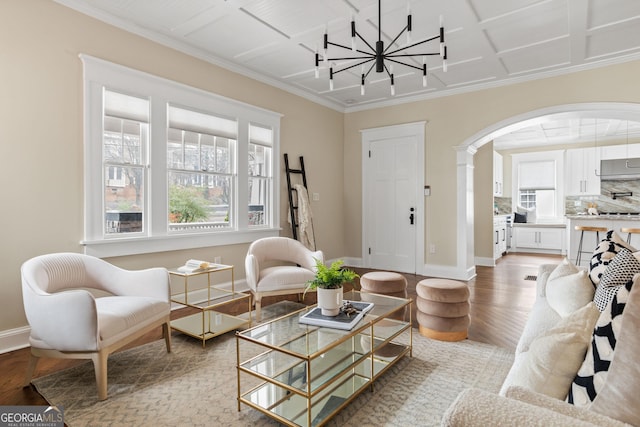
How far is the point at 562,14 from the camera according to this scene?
3.29 m

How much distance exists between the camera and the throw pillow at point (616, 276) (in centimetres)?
149

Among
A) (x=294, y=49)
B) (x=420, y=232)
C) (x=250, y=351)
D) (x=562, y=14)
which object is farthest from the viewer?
(x=420, y=232)

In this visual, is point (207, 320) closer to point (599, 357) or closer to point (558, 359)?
point (558, 359)

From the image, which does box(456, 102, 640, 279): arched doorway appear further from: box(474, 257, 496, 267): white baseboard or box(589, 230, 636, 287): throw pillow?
box(589, 230, 636, 287): throw pillow

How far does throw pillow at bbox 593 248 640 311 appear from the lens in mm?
1489

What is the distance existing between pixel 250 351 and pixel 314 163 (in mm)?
3621

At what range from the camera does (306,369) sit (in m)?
1.97

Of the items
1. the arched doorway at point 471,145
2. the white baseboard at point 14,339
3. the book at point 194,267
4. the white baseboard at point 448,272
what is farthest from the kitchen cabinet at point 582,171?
the white baseboard at point 14,339

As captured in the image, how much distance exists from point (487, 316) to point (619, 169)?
21.7 ft

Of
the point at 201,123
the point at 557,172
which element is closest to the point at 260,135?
the point at 201,123

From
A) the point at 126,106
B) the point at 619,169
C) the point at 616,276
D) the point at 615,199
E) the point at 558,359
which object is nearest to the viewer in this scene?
the point at 558,359

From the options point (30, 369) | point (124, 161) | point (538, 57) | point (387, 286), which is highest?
point (538, 57)

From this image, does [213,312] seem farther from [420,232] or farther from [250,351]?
[420,232]

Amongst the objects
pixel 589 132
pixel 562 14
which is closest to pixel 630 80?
pixel 562 14
